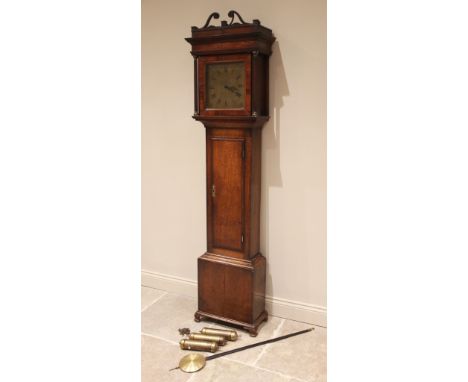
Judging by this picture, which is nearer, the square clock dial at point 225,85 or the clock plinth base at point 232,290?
the square clock dial at point 225,85

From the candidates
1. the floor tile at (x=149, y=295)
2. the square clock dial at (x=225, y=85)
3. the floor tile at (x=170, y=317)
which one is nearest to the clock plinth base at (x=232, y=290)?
the floor tile at (x=170, y=317)

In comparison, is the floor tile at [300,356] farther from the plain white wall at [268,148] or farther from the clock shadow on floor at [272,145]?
the clock shadow on floor at [272,145]

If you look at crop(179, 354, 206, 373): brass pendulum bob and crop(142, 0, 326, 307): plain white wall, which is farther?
crop(142, 0, 326, 307): plain white wall

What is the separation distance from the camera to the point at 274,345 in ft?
8.67

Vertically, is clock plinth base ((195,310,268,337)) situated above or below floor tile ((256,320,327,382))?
above

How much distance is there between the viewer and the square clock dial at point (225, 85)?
2633 mm

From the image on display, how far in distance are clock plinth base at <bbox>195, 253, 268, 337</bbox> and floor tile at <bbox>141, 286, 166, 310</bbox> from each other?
0.50m

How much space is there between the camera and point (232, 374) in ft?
7.69

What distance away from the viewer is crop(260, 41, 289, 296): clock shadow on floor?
272cm

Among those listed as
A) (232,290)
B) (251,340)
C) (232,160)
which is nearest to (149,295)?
(232,290)

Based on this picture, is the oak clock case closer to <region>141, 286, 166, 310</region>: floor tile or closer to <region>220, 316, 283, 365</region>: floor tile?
<region>220, 316, 283, 365</region>: floor tile

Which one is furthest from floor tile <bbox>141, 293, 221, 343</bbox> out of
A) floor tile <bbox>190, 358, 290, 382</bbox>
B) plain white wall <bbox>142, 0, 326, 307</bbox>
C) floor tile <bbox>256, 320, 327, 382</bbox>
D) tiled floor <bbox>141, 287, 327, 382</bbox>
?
floor tile <bbox>256, 320, 327, 382</bbox>

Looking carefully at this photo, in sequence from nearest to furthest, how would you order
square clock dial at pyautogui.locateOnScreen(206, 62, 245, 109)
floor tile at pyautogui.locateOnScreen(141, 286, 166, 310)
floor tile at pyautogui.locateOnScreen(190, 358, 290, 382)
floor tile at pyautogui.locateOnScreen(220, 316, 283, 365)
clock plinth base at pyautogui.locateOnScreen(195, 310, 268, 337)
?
1. floor tile at pyautogui.locateOnScreen(190, 358, 290, 382)
2. floor tile at pyautogui.locateOnScreen(220, 316, 283, 365)
3. square clock dial at pyautogui.locateOnScreen(206, 62, 245, 109)
4. clock plinth base at pyautogui.locateOnScreen(195, 310, 268, 337)
5. floor tile at pyautogui.locateOnScreen(141, 286, 166, 310)
